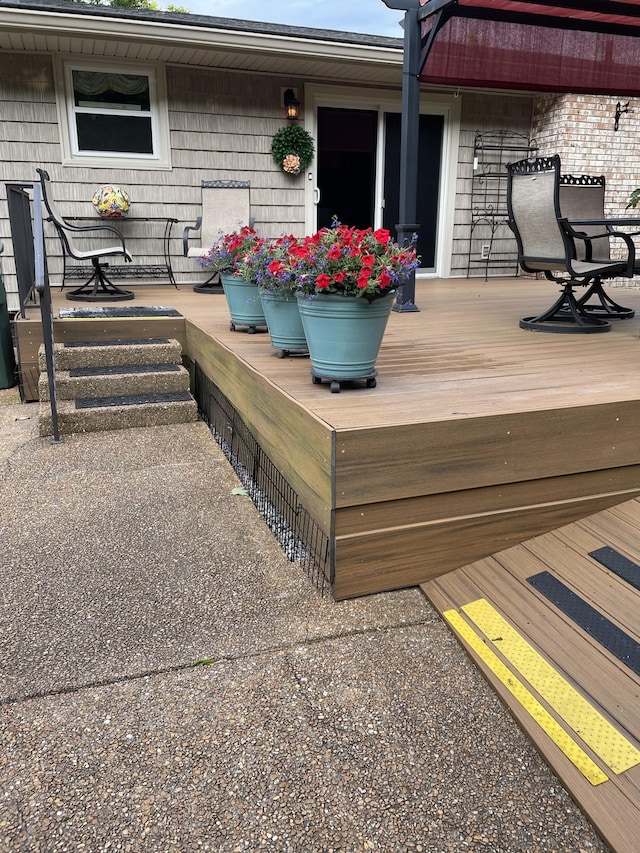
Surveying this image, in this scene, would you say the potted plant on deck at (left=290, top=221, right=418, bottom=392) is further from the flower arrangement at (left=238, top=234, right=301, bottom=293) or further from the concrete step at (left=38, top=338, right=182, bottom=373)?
the concrete step at (left=38, top=338, right=182, bottom=373)

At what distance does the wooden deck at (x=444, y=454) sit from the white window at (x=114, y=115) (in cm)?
453

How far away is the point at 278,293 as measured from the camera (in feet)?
8.25

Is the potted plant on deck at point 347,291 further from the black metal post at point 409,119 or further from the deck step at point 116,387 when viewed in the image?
the black metal post at point 409,119

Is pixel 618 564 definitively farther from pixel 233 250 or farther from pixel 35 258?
pixel 35 258

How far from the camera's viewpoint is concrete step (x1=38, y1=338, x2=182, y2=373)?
150 inches

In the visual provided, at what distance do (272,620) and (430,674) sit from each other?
1.54 ft

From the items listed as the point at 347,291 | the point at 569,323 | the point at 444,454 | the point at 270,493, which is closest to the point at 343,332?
the point at 347,291

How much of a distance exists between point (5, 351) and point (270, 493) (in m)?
2.69

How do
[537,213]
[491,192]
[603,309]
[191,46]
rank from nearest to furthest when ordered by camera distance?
[537,213]
[603,309]
[191,46]
[491,192]

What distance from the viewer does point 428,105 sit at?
691 cm

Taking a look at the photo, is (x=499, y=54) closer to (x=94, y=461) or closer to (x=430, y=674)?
(x=94, y=461)

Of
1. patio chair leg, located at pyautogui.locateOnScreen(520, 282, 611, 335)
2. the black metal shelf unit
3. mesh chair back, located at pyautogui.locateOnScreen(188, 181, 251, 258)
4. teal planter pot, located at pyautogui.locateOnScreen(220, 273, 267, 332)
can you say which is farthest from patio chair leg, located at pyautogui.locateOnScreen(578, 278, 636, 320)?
mesh chair back, located at pyautogui.locateOnScreen(188, 181, 251, 258)

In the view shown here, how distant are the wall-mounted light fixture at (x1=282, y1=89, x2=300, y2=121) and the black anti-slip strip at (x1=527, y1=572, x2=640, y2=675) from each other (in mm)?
5847

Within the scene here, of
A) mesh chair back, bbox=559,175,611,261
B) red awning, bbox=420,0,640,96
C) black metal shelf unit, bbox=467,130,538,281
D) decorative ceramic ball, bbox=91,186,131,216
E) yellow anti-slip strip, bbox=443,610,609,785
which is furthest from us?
black metal shelf unit, bbox=467,130,538,281
